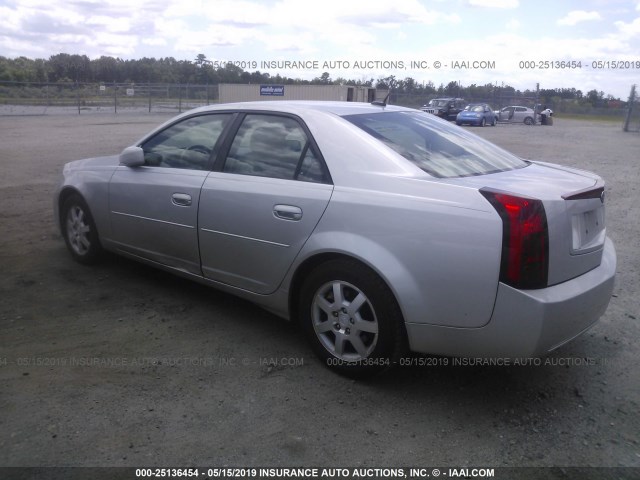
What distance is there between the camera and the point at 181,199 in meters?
4.24

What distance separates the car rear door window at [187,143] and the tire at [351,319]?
1.35 metres

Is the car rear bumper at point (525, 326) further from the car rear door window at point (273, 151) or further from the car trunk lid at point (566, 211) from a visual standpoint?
the car rear door window at point (273, 151)

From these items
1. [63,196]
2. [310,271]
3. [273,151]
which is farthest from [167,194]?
[63,196]

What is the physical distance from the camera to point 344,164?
11.4 ft

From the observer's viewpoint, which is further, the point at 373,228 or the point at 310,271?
the point at 310,271

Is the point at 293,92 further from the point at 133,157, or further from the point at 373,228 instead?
the point at 373,228

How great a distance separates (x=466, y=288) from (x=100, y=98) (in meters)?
38.2

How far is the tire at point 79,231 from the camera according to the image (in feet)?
17.0

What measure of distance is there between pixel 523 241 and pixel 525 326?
0.41 meters

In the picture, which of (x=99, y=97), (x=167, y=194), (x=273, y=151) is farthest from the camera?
(x=99, y=97)

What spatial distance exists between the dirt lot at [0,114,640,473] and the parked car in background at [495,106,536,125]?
121 feet

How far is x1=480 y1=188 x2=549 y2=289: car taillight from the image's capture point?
283cm

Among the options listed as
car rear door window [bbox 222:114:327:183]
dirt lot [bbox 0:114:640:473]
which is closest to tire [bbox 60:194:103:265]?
dirt lot [bbox 0:114:640:473]

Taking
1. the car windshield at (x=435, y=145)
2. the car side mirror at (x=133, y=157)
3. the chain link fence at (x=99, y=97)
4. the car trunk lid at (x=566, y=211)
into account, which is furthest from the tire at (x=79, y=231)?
the chain link fence at (x=99, y=97)
